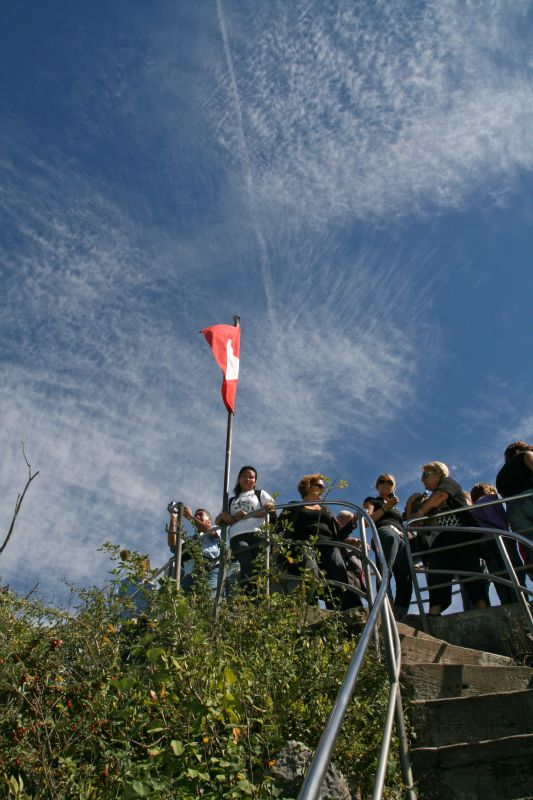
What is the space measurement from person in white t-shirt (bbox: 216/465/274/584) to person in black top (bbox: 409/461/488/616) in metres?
1.70

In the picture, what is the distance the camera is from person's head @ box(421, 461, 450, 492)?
7.54 metres

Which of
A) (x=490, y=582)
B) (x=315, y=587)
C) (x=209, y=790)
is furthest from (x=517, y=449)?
(x=209, y=790)

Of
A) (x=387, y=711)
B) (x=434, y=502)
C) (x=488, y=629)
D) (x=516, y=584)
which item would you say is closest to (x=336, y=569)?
(x=434, y=502)

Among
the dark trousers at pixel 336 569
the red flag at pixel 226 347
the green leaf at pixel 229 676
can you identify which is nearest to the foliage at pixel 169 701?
the green leaf at pixel 229 676

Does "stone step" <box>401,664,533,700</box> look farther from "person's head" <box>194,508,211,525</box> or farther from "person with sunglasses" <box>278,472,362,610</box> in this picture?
"person's head" <box>194,508,211,525</box>

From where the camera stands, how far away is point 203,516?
Result: 27.9ft

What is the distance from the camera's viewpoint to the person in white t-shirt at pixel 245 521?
6734mm

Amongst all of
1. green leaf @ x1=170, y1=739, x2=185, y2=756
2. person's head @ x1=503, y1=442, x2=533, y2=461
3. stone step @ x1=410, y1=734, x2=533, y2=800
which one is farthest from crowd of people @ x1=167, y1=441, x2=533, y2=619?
green leaf @ x1=170, y1=739, x2=185, y2=756

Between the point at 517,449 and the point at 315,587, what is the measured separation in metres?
3.35

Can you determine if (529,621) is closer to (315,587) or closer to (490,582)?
(490,582)

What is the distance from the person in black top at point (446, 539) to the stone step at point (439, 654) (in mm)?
874

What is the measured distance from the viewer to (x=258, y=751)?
11.9ft

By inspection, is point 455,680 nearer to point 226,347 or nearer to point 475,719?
point 475,719

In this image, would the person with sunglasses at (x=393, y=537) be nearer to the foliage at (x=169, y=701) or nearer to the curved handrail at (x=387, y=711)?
the curved handrail at (x=387, y=711)
